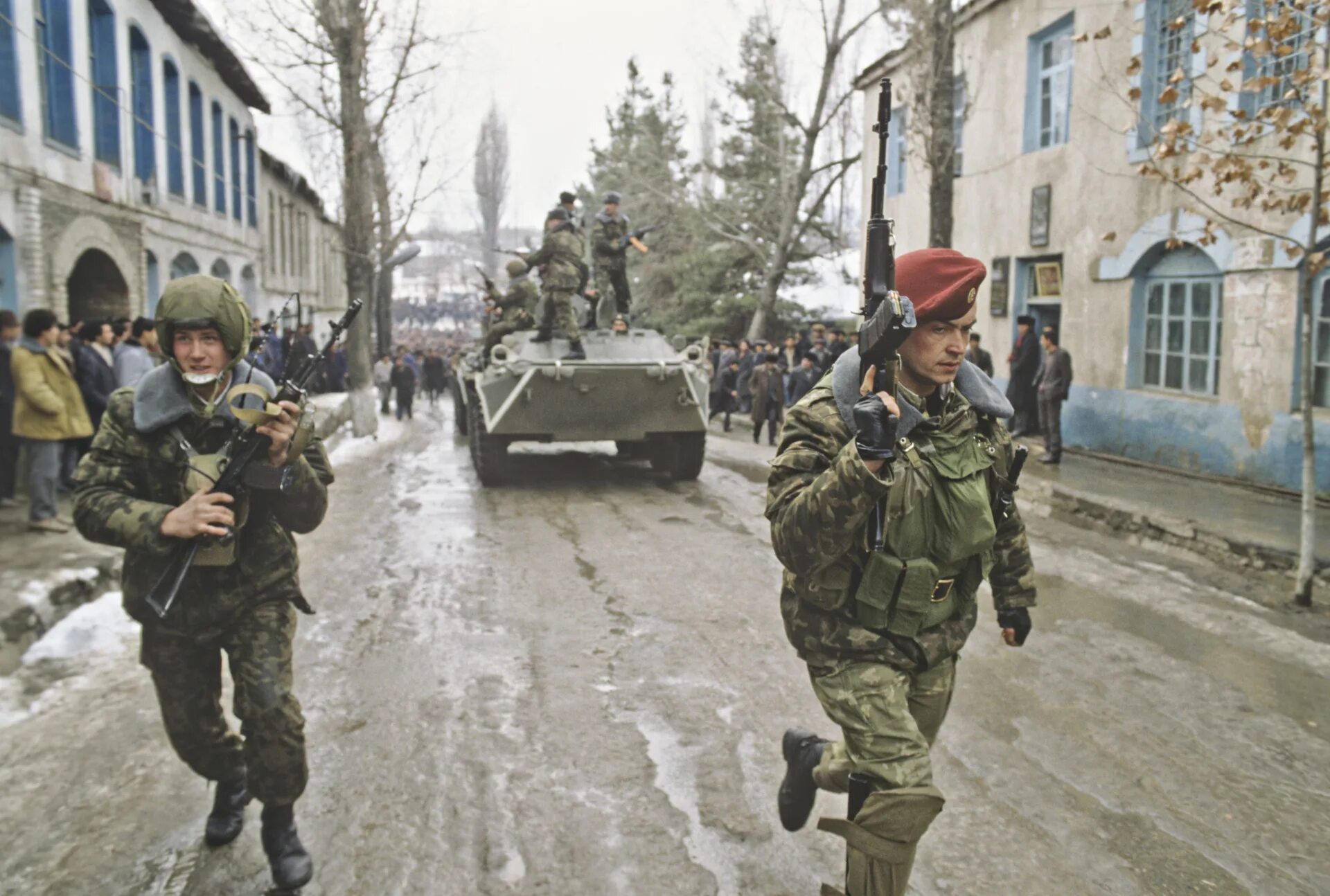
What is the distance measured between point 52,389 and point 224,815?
200 inches

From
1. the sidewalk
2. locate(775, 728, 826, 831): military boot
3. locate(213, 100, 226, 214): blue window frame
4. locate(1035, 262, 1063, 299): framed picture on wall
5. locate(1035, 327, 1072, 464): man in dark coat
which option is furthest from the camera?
locate(213, 100, 226, 214): blue window frame

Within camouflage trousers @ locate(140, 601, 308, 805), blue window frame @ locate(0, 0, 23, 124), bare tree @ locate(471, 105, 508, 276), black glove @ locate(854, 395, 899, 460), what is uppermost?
bare tree @ locate(471, 105, 508, 276)

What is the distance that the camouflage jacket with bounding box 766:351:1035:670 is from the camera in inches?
91.0

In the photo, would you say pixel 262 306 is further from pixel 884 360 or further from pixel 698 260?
pixel 884 360

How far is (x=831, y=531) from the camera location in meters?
2.34

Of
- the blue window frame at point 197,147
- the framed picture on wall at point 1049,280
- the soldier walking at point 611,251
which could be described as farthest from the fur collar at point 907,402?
the blue window frame at point 197,147

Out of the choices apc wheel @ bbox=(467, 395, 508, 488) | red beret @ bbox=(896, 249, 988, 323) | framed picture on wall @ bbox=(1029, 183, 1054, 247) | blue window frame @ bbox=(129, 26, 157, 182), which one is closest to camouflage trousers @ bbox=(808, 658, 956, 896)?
red beret @ bbox=(896, 249, 988, 323)

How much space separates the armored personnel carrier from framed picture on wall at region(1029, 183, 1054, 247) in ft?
17.9

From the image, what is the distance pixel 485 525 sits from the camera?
845cm

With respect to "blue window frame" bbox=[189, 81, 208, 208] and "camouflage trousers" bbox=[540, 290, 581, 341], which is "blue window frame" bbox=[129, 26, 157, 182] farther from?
"camouflage trousers" bbox=[540, 290, 581, 341]

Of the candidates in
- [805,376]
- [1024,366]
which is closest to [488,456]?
[805,376]

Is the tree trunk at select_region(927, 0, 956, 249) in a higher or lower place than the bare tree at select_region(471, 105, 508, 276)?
lower

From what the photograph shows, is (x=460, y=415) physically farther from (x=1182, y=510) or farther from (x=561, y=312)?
(x=1182, y=510)

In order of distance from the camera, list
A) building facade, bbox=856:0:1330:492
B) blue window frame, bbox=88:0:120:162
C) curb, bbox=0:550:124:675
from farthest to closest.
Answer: blue window frame, bbox=88:0:120:162 < building facade, bbox=856:0:1330:492 < curb, bbox=0:550:124:675
